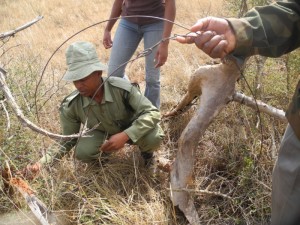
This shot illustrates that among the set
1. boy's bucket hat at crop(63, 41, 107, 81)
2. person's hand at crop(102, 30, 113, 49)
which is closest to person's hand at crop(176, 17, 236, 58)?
boy's bucket hat at crop(63, 41, 107, 81)

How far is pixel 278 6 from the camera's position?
1303 mm

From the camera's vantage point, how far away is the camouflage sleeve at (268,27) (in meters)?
1.28

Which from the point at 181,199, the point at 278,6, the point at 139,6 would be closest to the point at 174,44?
the point at 139,6

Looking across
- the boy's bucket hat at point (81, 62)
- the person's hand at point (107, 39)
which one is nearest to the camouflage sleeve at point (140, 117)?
the boy's bucket hat at point (81, 62)

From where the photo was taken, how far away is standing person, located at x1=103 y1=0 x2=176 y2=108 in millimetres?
2537

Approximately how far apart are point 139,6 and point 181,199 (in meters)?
1.34

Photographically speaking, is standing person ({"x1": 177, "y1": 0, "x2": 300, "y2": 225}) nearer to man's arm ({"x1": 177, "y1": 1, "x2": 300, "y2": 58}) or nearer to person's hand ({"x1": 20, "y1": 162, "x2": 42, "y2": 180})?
man's arm ({"x1": 177, "y1": 1, "x2": 300, "y2": 58})

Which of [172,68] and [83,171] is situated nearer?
[83,171]

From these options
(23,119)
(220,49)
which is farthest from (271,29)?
(23,119)

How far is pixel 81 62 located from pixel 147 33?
63 centimetres

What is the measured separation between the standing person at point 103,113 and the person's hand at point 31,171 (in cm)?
17

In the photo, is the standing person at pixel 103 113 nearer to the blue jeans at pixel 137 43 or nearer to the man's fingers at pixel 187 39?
the blue jeans at pixel 137 43

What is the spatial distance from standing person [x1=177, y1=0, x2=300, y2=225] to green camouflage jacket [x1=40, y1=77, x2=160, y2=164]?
3.72 feet

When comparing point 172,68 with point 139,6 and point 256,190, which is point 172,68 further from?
point 256,190
